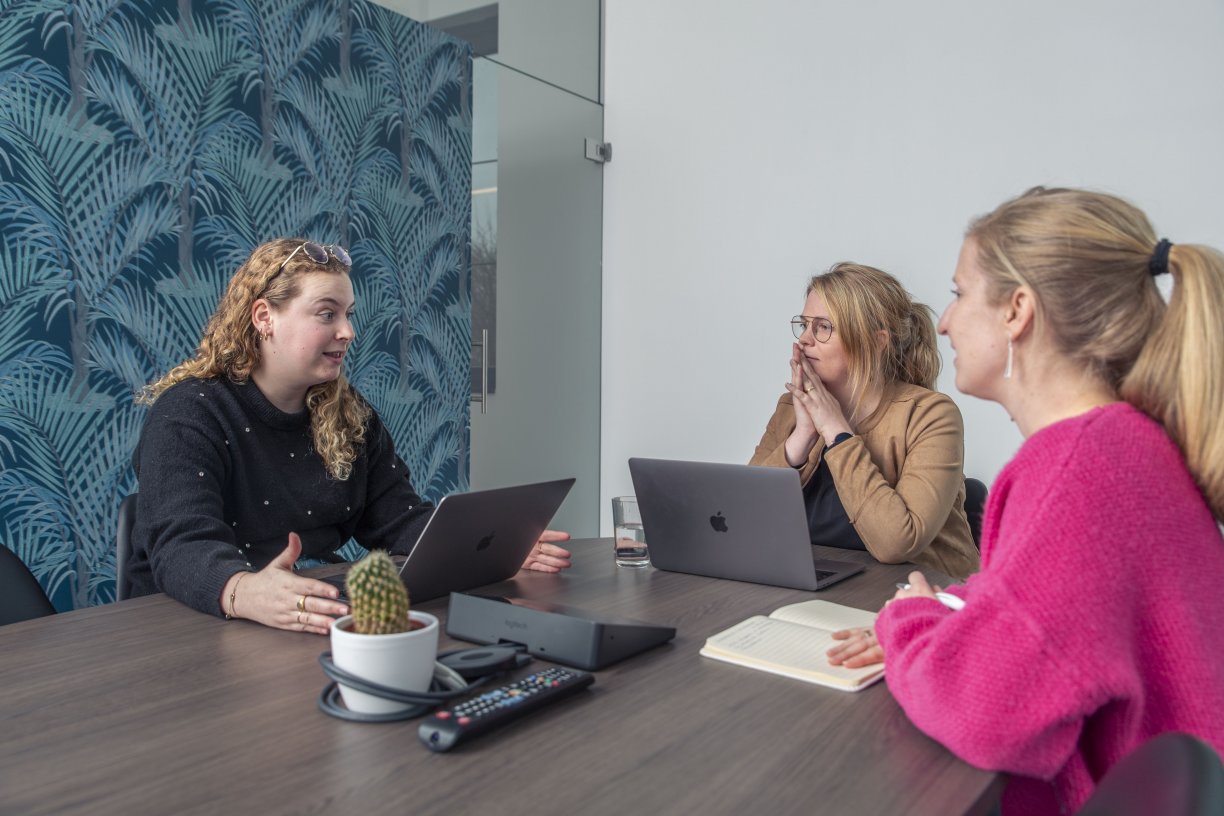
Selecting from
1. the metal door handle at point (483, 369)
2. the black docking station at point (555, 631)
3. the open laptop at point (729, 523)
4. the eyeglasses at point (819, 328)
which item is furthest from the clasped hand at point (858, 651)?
the metal door handle at point (483, 369)

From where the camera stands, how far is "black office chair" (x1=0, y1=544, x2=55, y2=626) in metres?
1.66

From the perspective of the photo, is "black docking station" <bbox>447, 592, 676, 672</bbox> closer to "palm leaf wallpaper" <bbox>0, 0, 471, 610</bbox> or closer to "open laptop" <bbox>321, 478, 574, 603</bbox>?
"open laptop" <bbox>321, 478, 574, 603</bbox>

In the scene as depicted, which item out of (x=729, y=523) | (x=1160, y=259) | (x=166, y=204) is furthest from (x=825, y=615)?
(x=166, y=204)

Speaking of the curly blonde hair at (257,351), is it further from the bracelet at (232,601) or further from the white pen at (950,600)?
the white pen at (950,600)

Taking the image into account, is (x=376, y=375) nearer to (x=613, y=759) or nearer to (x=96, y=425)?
(x=96, y=425)

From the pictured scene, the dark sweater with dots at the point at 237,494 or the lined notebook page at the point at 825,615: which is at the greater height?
the dark sweater with dots at the point at 237,494

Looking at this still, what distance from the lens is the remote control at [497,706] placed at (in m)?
0.98

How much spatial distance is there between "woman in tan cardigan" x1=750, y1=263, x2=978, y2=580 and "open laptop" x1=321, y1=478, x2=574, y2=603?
0.72 m

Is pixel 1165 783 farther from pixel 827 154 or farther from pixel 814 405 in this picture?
pixel 827 154

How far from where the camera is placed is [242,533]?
6.46 ft

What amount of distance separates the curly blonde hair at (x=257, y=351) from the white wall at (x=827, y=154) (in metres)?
2.49

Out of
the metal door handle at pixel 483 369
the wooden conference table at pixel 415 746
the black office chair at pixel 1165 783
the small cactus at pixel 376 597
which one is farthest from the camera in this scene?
the metal door handle at pixel 483 369

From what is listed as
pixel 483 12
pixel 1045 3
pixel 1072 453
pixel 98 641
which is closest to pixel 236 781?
pixel 98 641

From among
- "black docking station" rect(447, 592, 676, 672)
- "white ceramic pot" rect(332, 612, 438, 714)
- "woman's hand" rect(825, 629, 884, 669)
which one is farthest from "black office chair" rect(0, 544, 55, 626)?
"woman's hand" rect(825, 629, 884, 669)
